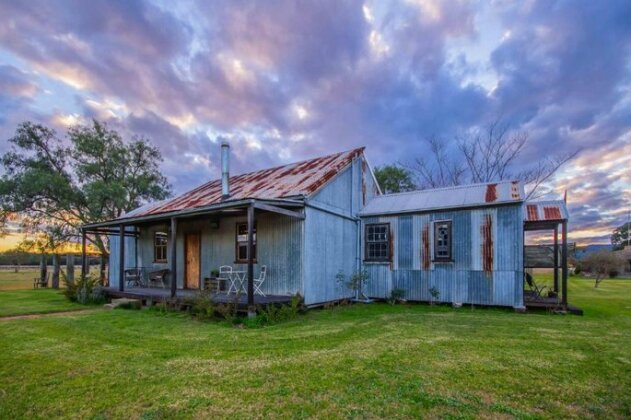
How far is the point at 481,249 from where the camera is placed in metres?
10.5

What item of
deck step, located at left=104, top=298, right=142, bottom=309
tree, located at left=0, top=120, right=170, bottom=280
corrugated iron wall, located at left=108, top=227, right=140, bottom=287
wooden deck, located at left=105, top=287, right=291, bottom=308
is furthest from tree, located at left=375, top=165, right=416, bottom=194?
deck step, located at left=104, top=298, right=142, bottom=309

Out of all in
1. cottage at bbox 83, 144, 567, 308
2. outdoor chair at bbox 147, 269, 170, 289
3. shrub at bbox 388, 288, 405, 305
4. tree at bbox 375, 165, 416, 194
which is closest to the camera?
cottage at bbox 83, 144, 567, 308

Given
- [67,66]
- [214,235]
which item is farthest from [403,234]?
[67,66]

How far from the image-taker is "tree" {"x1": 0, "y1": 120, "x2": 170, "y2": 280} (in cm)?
1973

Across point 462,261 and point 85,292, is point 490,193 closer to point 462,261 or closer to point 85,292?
point 462,261

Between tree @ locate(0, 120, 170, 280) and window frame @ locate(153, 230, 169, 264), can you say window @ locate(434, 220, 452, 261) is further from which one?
tree @ locate(0, 120, 170, 280)

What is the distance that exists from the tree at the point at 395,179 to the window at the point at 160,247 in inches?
681

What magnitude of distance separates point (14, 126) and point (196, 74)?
608 inches

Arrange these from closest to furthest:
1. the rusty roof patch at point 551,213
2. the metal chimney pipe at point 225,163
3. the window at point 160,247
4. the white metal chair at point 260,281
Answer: the rusty roof patch at point 551,213 → the white metal chair at point 260,281 → the metal chimney pipe at point 225,163 → the window at point 160,247

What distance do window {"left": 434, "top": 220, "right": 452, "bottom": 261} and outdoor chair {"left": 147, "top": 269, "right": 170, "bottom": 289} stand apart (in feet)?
A: 33.5

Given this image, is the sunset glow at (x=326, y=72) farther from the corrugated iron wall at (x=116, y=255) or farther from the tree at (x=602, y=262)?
the tree at (x=602, y=262)

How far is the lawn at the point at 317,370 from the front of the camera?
3.40 meters

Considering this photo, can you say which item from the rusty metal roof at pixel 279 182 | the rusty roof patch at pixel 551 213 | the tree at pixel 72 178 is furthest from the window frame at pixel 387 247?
the tree at pixel 72 178

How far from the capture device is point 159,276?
43.9 feet
